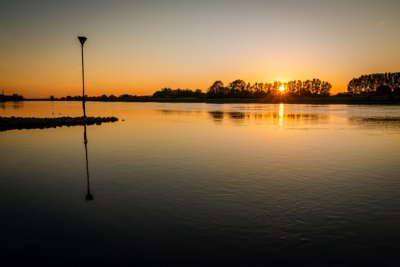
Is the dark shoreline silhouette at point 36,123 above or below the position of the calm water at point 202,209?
above

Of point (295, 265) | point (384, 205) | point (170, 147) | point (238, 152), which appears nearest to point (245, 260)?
point (295, 265)

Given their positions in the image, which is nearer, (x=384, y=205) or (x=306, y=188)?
(x=384, y=205)

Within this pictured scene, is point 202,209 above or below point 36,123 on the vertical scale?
below

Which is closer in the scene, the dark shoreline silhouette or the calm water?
the calm water

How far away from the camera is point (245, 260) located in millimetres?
5668

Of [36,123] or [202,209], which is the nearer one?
[202,209]

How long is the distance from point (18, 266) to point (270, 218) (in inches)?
219

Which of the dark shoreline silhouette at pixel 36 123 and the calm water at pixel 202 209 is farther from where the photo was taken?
the dark shoreline silhouette at pixel 36 123

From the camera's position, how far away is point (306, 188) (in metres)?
10.4

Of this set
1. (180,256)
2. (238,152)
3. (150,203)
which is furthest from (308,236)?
(238,152)

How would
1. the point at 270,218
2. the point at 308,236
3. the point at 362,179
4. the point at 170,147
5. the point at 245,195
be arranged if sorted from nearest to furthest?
the point at 308,236
the point at 270,218
the point at 245,195
the point at 362,179
the point at 170,147

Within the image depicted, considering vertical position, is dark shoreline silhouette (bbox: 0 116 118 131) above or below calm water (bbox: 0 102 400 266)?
above

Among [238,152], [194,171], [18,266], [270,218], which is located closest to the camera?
[18,266]

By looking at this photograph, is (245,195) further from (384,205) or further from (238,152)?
(238,152)
